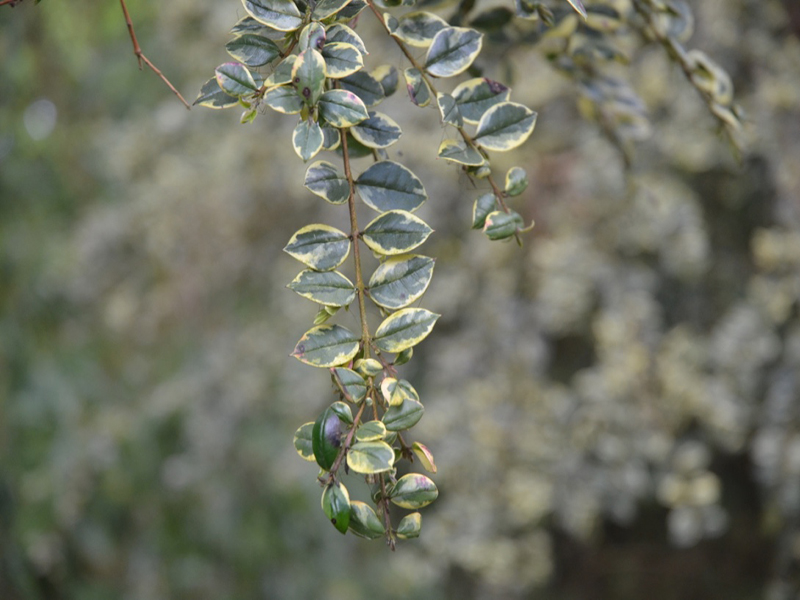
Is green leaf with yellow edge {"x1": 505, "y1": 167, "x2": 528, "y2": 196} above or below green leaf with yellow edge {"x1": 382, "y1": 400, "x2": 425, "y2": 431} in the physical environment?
above

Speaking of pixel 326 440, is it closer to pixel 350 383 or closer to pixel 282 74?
pixel 350 383

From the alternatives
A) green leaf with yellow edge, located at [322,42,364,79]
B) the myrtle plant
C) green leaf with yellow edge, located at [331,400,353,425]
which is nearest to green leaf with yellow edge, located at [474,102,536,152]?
the myrtle plant

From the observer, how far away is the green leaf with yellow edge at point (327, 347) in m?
0.40

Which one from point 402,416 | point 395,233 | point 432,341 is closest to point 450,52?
point 395,233

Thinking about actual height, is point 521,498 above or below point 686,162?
below

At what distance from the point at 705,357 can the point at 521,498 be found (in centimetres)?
39

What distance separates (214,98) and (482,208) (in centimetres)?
18

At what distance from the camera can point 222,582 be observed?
6.23ft

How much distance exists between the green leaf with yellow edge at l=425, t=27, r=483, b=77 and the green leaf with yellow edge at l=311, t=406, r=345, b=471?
239 millimetres

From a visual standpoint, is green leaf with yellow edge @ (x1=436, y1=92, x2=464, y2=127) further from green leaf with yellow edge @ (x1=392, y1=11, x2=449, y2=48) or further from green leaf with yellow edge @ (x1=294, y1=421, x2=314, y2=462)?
green leaf with yellow edge @ (x1=294, y1=421, x2=314, y2=462)

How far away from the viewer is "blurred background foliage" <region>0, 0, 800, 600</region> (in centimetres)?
117

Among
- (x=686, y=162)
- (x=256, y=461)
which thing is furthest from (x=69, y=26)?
(x=686, y=162)

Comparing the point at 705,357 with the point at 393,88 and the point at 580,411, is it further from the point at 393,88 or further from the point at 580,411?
the point at 393,88

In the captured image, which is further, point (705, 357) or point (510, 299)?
point (510, 299)
